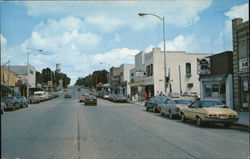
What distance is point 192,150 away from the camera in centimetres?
833

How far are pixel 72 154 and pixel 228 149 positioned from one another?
4.56 m

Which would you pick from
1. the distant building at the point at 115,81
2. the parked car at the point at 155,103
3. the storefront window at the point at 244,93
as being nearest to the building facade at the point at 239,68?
the storefront window at the point at 244,93

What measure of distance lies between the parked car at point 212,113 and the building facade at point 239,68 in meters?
7.12

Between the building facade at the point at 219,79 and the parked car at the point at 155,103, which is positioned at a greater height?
the building facade at the point at 219,79

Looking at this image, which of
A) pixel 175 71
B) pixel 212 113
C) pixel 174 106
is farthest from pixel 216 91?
pixel 175 71

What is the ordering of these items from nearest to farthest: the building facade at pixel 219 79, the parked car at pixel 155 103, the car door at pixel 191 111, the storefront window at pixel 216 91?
the car door at pixel 191 111, the building facade at pixel 219 79, the parked car at pixel 155 103, the storefront window at pixel 216 91

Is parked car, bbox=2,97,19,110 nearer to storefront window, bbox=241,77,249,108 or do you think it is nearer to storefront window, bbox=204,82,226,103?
storefront window, bbox=204,82,226,103

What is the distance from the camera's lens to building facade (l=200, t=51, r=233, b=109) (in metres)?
23.5

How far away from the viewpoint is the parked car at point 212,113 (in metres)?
14.0

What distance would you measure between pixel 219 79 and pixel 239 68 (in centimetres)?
297

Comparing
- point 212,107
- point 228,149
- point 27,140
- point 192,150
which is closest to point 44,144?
point 27,140

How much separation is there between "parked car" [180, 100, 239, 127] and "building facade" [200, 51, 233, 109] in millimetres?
8597

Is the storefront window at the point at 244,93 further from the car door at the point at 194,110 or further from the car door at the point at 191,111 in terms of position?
the car door at the point at 194,110

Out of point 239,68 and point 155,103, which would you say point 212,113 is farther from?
Result: point 155,103
